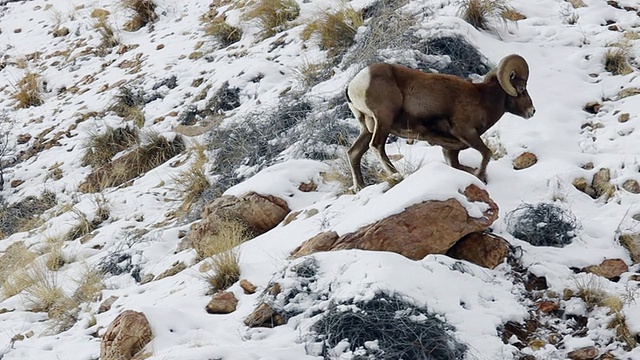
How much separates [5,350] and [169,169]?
364 centimetres

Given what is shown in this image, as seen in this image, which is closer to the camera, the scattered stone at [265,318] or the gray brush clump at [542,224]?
the scattered stone at [265,318]

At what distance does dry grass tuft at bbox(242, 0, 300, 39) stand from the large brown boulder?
Result: 6053 millimetres

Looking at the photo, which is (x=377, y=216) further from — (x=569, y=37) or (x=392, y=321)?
(x=569, y=37)

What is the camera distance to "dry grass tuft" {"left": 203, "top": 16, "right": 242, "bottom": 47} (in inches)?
439

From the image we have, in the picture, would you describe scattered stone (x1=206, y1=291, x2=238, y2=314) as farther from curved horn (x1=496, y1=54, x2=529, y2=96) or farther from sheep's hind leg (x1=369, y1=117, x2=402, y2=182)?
curved horn (x1=496, y1=54, x2=529, y2=96)

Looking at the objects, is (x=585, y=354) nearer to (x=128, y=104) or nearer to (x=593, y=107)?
(x=593, y=107)

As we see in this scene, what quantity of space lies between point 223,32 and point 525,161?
6.03m

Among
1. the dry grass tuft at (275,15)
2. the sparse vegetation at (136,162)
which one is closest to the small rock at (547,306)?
the sparse vegetation at (136,162)

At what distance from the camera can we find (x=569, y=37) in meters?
8.61

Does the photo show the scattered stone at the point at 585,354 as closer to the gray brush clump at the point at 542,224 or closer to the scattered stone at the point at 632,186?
the gray brush clump at the point at 542,224

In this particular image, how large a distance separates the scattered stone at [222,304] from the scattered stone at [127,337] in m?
0.49

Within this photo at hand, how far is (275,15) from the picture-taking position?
10859 millimetres

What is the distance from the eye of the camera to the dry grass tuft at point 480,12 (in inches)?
350

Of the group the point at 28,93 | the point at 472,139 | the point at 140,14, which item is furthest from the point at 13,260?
the point at 140,14
